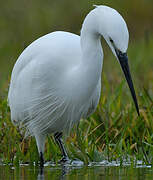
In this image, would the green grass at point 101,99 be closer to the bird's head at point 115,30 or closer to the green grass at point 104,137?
the green grass at point 104,137

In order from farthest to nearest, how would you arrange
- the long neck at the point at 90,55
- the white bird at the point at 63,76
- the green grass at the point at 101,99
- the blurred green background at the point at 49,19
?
1. the blurred green background at the point at 49,19
2. the green grass at the point at 101,99
3. the long neck at the point at 90,55
4. the white bird at the point at 63,76

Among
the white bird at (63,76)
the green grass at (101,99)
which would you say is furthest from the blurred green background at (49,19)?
the white bird at (63,76)

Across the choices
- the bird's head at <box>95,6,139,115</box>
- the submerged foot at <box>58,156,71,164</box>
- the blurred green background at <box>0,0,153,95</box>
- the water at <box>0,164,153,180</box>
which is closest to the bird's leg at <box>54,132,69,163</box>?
the submerged foot at <box>58,156,71,164</box>

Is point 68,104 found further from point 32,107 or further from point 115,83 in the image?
point 115,83

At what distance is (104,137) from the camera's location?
5.31m

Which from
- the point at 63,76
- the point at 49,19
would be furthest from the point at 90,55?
the point at 49,19

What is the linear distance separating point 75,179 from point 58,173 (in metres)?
0.38

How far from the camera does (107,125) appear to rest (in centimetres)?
540

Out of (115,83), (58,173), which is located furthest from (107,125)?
(115,83)

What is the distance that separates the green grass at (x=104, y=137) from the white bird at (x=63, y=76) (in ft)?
0.35

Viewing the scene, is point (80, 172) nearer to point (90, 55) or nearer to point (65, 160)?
point (65, 160)

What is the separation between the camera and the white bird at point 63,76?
13.2 feet

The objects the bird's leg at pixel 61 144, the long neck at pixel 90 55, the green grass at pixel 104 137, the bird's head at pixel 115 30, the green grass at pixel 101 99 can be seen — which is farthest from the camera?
the bird's leg at pixel 61 144

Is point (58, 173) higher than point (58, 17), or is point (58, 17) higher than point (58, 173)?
point (58, 17)
